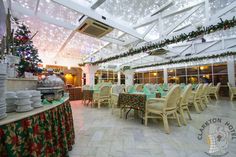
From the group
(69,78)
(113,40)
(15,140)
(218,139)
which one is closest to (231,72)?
(113,40)

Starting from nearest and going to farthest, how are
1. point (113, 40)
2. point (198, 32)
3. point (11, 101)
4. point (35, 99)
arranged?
point (11, 101), point (35, 99), point (198, 32), point (113, 40)

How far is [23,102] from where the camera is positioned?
120cm

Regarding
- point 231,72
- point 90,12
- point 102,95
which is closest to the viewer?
point 90,12

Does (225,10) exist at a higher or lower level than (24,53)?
higher

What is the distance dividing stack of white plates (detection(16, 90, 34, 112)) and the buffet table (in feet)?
0.29

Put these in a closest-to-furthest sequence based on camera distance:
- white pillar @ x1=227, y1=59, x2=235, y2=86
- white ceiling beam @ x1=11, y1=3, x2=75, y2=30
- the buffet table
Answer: the buffet table → white ceiling beam @ x1=11, y1=3, x2=75, y2=30 → white pillar @ x1=227, y1=59, x2=235, y2=86

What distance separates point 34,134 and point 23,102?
34 cm

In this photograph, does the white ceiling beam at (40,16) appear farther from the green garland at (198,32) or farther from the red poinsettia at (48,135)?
the red poinsettia at (48,135)

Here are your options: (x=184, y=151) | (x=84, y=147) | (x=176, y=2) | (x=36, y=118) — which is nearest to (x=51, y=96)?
(x=36, y=118)

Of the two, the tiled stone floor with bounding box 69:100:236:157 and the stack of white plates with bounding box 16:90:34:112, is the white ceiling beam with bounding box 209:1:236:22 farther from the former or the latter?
the stack of white plates with bounding box 16:90:34:112

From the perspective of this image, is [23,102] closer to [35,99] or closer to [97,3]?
[35,99]

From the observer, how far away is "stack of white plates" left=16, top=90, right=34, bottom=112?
1188 millimetres

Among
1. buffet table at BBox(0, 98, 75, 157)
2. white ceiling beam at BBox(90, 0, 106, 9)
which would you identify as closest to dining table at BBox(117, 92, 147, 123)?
buffet table at BBox(0, 98, 75, 157)

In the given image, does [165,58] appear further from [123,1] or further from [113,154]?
[113,154]
